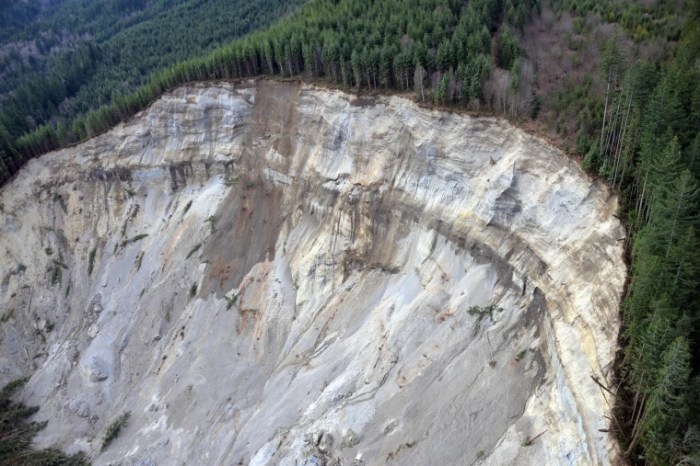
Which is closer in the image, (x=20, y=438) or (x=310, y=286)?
(x=310, y=286)

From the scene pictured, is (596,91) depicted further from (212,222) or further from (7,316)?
(7,316)

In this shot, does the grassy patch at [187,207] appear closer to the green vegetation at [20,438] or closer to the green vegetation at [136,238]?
the green vegetation at [136,238]

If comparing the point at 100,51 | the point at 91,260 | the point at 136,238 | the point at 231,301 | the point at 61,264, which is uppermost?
the point at 100,51

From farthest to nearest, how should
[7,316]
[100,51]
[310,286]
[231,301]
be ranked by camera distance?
[100,51], [7,316], [231,301], [310,286]

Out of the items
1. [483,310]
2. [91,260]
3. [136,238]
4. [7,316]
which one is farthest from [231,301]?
[7,316]

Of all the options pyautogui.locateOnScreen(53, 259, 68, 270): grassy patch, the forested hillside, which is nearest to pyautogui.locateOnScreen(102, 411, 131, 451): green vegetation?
pyautogui.locateOnScreen(53, 259, 68, 270): grassy patch

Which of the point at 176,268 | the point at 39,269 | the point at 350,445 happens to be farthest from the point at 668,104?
the point at 39,269
